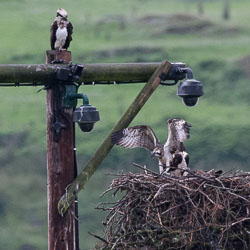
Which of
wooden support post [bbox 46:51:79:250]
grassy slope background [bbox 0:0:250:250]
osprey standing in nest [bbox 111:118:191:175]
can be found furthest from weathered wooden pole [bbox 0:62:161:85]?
grassy slope background [bbox 0:0:250:250]

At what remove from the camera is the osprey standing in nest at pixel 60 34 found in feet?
45.0

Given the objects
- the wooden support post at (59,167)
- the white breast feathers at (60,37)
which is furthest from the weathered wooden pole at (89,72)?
the white breast feathers at (60,37)

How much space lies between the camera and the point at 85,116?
1243 centimetres

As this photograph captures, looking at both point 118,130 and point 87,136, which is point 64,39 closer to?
point 118,130

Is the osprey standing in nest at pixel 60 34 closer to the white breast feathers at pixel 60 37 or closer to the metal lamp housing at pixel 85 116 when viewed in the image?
the white breast feathers at pixel 60 37

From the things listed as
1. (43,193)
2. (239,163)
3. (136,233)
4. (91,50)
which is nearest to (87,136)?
(43,193)

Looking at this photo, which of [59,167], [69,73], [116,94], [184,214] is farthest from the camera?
[116,94]

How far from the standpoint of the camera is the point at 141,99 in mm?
12859

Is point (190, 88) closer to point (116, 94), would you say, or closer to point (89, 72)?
point (89, 72)

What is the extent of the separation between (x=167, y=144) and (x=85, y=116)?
940 millimetres

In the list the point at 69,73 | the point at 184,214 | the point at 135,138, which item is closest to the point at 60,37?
the point at 69,73

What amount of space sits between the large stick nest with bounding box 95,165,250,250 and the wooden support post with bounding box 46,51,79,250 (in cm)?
63

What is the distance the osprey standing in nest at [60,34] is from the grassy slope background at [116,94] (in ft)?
22.7

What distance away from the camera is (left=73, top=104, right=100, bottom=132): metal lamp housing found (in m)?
12.4
